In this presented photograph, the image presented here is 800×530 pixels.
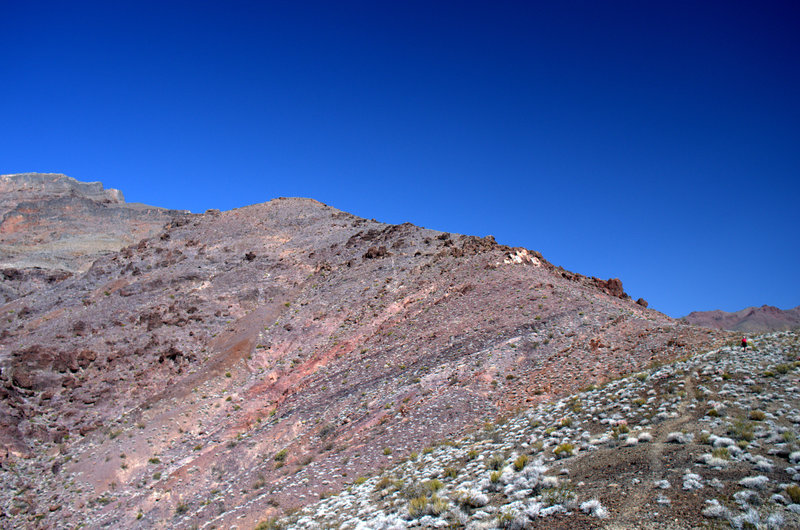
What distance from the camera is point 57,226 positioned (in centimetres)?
8212

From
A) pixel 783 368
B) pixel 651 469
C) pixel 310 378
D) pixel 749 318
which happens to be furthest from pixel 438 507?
pixel 749 318

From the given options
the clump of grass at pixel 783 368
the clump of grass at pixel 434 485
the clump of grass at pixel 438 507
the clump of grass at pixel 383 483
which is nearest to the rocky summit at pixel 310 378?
the clump of grass at pixel 438 507

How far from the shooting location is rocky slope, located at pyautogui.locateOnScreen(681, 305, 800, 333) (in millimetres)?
98938

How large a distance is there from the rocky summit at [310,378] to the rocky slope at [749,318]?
82.8 m

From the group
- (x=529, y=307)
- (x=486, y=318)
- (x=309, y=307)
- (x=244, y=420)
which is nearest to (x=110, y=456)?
(x=244, y=420)

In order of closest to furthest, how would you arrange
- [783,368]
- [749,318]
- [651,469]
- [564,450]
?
1. [651,469]
2. [564,450]
3. [783,368]
4. [749,318]

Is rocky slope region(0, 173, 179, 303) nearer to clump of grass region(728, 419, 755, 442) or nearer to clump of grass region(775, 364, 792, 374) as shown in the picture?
clump of grass region(728, 419, 755, 442)

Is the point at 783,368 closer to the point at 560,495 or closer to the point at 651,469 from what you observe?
the point at 651,469

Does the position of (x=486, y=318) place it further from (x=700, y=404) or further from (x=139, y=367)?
(x=139, y=367)

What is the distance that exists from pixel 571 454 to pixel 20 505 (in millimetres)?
25868

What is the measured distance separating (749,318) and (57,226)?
141918 millimetres

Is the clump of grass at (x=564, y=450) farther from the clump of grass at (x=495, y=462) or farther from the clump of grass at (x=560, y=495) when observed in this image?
the clump of grass at (x=560, y=495)

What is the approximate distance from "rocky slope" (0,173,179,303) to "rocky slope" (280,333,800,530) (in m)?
64.3

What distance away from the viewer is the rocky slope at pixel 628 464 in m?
8.06
